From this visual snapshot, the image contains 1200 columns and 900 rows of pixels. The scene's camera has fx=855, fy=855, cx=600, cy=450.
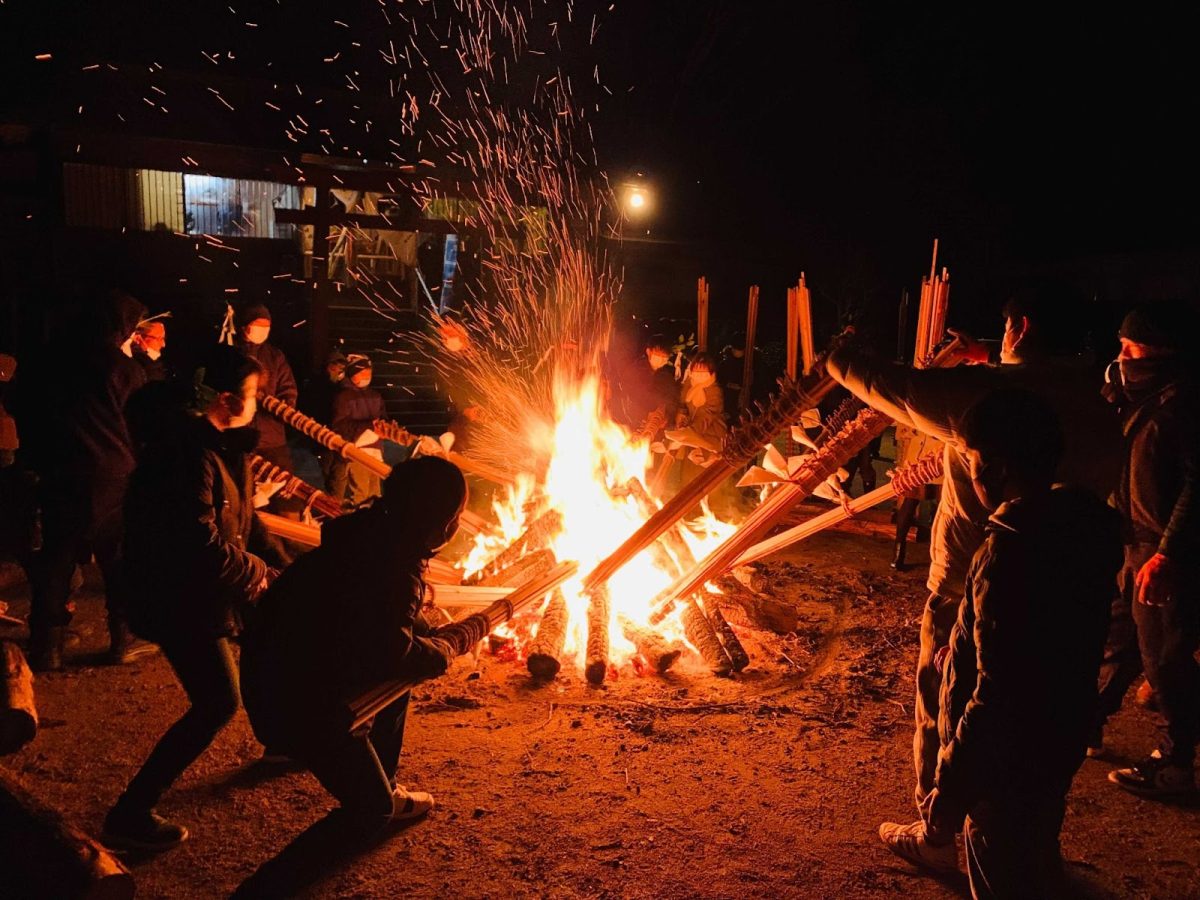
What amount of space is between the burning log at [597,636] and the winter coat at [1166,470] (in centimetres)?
294

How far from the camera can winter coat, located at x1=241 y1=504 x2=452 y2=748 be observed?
2.91m

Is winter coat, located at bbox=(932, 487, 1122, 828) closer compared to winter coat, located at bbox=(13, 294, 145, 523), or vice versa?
winter coat, located at bbox=(932, 487, 1122, 828)

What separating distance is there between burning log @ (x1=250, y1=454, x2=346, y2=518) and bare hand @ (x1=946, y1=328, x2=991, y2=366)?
11.8 feet

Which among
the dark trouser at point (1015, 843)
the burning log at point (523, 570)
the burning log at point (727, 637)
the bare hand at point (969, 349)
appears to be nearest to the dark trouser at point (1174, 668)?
the bare hand at point (969, 349)

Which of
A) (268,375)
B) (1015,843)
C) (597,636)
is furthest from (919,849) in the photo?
(268,375)

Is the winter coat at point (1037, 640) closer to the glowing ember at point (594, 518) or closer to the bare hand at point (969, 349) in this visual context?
the bare hand at point (969, 349)

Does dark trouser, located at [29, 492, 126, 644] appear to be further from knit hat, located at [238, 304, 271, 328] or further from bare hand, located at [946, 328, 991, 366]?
bare hand, located at [946, 328, 991, 366]

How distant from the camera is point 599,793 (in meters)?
4.01

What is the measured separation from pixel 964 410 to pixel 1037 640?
1020 millimetres

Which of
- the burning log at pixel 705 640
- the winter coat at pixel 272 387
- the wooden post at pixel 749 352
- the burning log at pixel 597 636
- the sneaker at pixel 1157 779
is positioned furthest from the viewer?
the wooden post at pixel 749 352

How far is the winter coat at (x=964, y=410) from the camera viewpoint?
10.9ft

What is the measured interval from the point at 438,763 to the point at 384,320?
14.7 metres

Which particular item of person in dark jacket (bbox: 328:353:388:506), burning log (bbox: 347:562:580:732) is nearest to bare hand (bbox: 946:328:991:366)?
burning log (bbox: 347:562:580:732)

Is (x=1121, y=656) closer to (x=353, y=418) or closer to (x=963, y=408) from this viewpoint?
(x=963, y=408)
